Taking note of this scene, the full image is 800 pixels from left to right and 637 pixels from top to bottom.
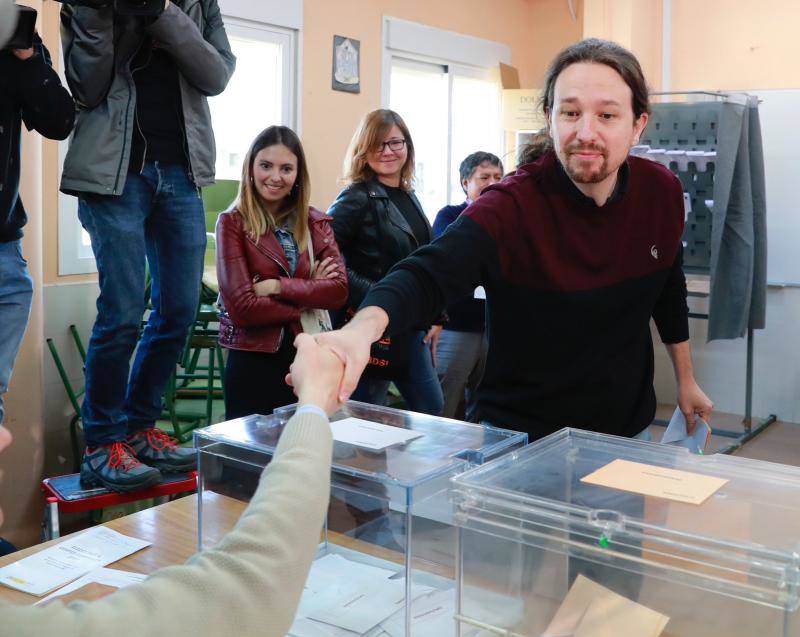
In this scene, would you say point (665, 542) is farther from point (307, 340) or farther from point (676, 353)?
point (676, 353)

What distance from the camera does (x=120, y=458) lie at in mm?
2430

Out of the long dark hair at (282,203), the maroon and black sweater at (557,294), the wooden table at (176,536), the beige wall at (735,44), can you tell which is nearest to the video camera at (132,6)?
the long dark hair at (282,203)

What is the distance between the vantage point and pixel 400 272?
55.8 inches

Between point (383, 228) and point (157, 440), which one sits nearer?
point (157, 440)

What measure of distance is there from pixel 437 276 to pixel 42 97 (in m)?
1.17

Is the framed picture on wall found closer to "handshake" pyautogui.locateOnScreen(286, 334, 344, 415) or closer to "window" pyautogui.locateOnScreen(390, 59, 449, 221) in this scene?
"window" pyautogui.locateOnScreen(390, 59, 449, 221)

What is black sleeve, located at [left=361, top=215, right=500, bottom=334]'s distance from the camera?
1.36 meters

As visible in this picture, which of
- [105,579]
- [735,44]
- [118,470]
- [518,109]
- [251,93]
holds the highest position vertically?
[735,44]

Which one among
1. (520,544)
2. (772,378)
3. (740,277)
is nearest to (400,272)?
(520,544)

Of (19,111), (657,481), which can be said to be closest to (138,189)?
(19,111)

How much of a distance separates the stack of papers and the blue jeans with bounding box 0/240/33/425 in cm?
129

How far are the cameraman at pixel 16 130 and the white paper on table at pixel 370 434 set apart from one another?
3.91ft

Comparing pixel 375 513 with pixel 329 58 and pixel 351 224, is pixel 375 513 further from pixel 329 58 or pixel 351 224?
pixel 329 58

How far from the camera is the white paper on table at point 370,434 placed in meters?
1.15
